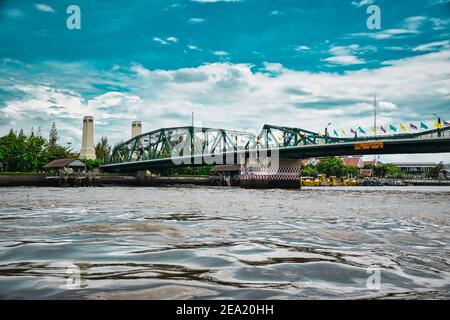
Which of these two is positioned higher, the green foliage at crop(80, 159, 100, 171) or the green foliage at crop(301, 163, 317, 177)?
the green foliage at crop(80, 159, 100, 171)

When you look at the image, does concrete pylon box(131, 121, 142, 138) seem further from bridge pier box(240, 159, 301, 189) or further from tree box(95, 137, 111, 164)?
bridge pier box(240, 159, 301, 189)

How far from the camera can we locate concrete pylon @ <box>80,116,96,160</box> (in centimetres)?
11094

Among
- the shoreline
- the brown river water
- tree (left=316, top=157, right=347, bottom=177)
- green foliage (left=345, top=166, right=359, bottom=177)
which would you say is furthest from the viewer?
green foliage (left=345, top=166, right=359, bottom=177)

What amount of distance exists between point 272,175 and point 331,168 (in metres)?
60.9

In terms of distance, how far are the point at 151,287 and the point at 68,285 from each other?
84cm

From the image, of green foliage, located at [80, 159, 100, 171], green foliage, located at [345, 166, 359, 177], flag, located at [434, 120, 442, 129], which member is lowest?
green foliage, located at [345, 166, 359, 177]

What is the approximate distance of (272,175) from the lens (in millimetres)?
65375

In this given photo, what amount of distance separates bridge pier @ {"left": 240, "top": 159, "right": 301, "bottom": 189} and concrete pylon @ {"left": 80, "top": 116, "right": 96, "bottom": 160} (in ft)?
198

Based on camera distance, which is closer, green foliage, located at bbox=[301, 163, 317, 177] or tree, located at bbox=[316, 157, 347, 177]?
tree, located at bbox=[316, 157, 347, 177]

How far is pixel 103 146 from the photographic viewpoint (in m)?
160

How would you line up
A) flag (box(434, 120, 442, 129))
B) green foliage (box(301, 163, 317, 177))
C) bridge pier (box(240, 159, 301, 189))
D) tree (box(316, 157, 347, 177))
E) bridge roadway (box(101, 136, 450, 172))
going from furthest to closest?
green foliage (box(301, 163, 317, 177)) < tree (box(316, 157, 347, 177)) < bridge pier (box(240, 159, 301, 189)) < flag (box(434, 120, 442, 129)) < bridge roadway (box(101, 136, 450, 172))

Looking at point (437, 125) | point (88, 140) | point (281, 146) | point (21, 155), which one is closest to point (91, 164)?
point (88, 140)

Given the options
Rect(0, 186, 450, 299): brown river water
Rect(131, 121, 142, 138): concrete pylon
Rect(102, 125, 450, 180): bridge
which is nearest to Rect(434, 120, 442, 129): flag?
Rect(102, 125, 450, 180): bridge
